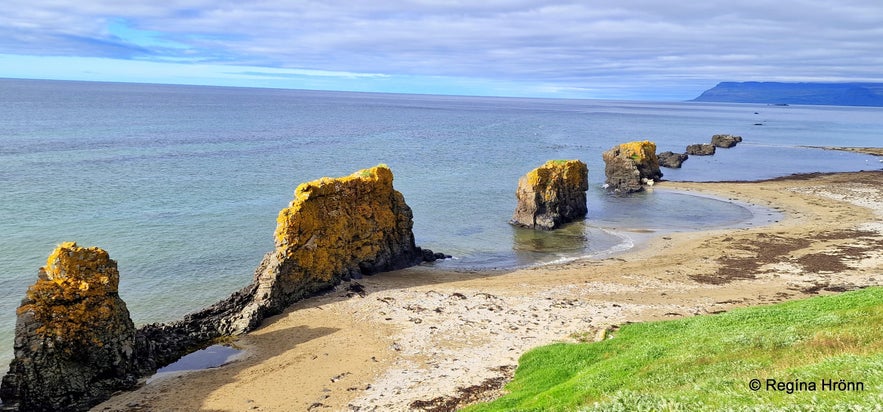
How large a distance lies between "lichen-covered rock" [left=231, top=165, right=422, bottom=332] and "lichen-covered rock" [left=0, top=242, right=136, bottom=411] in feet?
23.3

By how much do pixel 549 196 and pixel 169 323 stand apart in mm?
38707

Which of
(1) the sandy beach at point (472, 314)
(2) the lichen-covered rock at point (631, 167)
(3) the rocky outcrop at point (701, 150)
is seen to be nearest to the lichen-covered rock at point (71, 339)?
(1) the sandy beach at point (472, 314)

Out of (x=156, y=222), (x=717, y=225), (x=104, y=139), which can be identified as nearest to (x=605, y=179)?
Answer: (x=717, y=225)

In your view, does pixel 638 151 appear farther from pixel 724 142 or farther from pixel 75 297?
pixel 75 297

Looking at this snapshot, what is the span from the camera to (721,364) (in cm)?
1780

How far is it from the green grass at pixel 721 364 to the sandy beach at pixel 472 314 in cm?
269

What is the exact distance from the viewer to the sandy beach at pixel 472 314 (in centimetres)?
2447

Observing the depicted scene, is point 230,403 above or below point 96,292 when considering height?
below

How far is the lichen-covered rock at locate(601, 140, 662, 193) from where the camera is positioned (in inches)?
3290

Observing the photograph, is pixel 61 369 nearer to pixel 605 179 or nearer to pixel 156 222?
pixel 156 222

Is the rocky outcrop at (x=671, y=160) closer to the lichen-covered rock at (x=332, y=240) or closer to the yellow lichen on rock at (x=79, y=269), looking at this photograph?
the lichen-covered rock at (x=332, y=240)

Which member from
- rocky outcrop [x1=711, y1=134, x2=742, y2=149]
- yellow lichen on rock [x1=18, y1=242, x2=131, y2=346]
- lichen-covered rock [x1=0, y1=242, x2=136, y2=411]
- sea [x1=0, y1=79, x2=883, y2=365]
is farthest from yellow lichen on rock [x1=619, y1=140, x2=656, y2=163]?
yellow lichen on rock [x1=18, y1=242, x2=131, y2=346]

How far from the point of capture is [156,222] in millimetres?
52344

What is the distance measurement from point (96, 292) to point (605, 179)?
77292 millimetres
